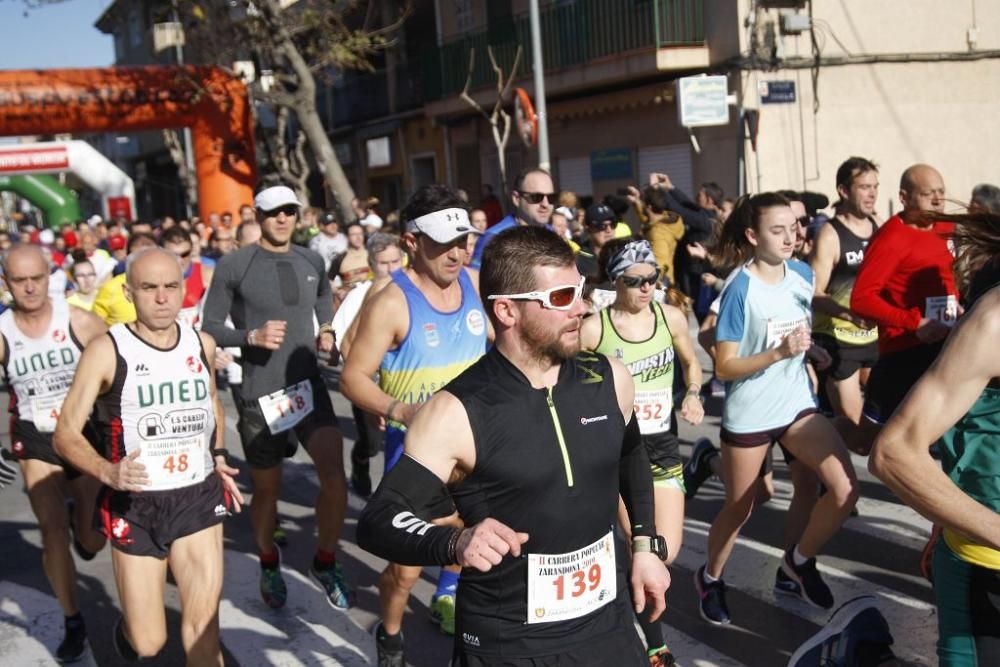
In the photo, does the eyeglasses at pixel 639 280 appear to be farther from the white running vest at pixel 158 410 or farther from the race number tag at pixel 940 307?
the white running vest at pixel 158 410

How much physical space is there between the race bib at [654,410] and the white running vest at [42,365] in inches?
112

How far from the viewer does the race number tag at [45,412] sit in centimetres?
574

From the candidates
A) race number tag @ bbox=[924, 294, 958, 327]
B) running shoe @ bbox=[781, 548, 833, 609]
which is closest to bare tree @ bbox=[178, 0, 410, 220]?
race number tag @ bbox=[924, 294, 958, 327]

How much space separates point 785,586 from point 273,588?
8.49 feet

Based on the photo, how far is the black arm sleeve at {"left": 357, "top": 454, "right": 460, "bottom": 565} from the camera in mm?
2719

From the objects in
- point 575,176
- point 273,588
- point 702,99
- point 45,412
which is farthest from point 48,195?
point 273,588

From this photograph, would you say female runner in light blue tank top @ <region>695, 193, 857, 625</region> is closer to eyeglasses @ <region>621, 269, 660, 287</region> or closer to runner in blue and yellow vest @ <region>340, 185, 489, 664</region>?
eyeglasses @ <region>621, 269, 660, 287</region>

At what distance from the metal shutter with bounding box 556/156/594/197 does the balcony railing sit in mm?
1971

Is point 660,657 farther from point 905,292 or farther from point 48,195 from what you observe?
point 48,195

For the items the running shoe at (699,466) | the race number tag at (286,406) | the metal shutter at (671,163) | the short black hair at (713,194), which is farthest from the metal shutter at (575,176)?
the race number tag at (286,406)

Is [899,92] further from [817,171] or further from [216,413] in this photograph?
[216,413]

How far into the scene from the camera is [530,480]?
2949 millimetres

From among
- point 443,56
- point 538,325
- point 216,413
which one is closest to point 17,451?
point 216,413

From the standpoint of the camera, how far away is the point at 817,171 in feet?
64.2
